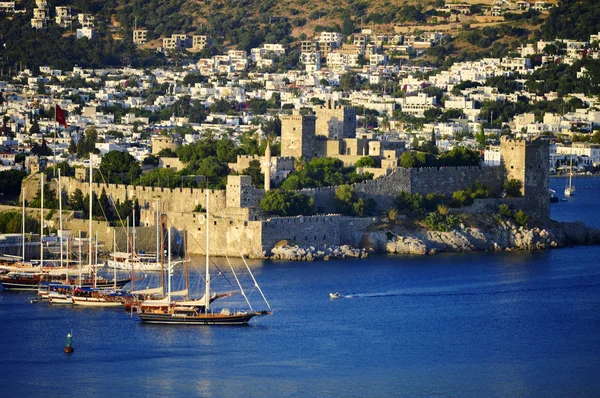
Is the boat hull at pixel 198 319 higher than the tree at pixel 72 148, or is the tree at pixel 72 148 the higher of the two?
the tree at pixel 72 148

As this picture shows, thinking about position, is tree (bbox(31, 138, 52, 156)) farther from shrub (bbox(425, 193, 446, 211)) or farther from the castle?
shrub (bbox(425, 193, 446, 211))

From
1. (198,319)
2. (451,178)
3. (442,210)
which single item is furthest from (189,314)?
(451,178)

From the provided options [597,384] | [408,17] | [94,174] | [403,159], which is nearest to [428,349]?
[597,384]

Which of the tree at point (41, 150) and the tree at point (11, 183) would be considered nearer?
the tree at point (11, 183)

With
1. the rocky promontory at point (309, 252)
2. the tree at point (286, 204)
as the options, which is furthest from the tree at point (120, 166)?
the rocky promontory at point (309, 252)

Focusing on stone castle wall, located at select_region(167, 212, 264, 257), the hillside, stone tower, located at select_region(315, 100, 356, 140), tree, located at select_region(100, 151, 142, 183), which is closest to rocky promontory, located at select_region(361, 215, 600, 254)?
stone castle wall, located at select_region(167, 212, 264, 257)

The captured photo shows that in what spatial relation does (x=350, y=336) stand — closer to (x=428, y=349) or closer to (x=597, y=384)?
(x=428, y=349)

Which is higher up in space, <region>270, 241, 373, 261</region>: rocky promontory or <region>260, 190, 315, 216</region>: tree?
<region>260, 190, 315, 216</region>: tree

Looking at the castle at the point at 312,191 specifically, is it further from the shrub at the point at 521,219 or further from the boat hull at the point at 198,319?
the boat hull at the point at 198,319
